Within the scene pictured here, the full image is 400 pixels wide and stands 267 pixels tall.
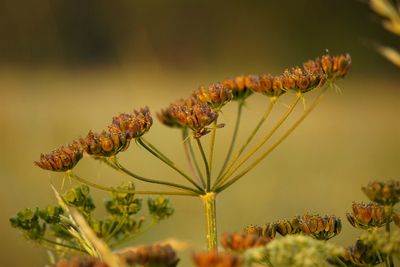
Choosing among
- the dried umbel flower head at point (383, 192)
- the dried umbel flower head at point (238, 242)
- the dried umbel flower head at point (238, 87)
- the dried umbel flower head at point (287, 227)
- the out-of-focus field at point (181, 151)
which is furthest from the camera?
the out-of-focus field at point (181, 151)

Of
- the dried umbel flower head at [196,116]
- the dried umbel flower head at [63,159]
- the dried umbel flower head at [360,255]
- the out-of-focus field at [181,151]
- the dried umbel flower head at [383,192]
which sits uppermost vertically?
the out-of-focus field at [181,151]

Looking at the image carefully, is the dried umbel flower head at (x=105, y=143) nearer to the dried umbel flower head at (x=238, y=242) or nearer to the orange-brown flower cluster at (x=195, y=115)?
the orange-brown flower cluster at (x=195, y=115)

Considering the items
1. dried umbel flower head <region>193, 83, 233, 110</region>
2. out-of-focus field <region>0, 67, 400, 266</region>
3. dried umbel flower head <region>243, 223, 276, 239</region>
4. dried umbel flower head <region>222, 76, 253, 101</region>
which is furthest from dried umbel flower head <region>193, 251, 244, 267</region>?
out-of-focus field <region>0, 67, 400, 266</region>

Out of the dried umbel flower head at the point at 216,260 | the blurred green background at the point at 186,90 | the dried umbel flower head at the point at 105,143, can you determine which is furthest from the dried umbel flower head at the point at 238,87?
the blurred green background at the point at 186,90

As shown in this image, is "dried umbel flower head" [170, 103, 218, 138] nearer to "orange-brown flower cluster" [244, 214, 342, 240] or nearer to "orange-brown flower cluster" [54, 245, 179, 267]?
"orange-brown flower cluster" [244, 214, 342, 240]

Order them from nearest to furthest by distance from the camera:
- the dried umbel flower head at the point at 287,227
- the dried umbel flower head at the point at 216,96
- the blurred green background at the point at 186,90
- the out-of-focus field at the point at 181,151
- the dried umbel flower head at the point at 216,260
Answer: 1. the dried umbel flower head at the point at 216,260
2. the dried umbel flower head at the point at 287,227
3. the dried umbel flower head at the point at 216,96
4. the out-of-focus field at the point at 181,151
5. the blurred green background at the point at 186,90

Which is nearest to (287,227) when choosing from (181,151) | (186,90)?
(181,151)

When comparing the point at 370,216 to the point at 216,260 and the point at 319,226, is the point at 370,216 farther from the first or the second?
the point at 216,260
